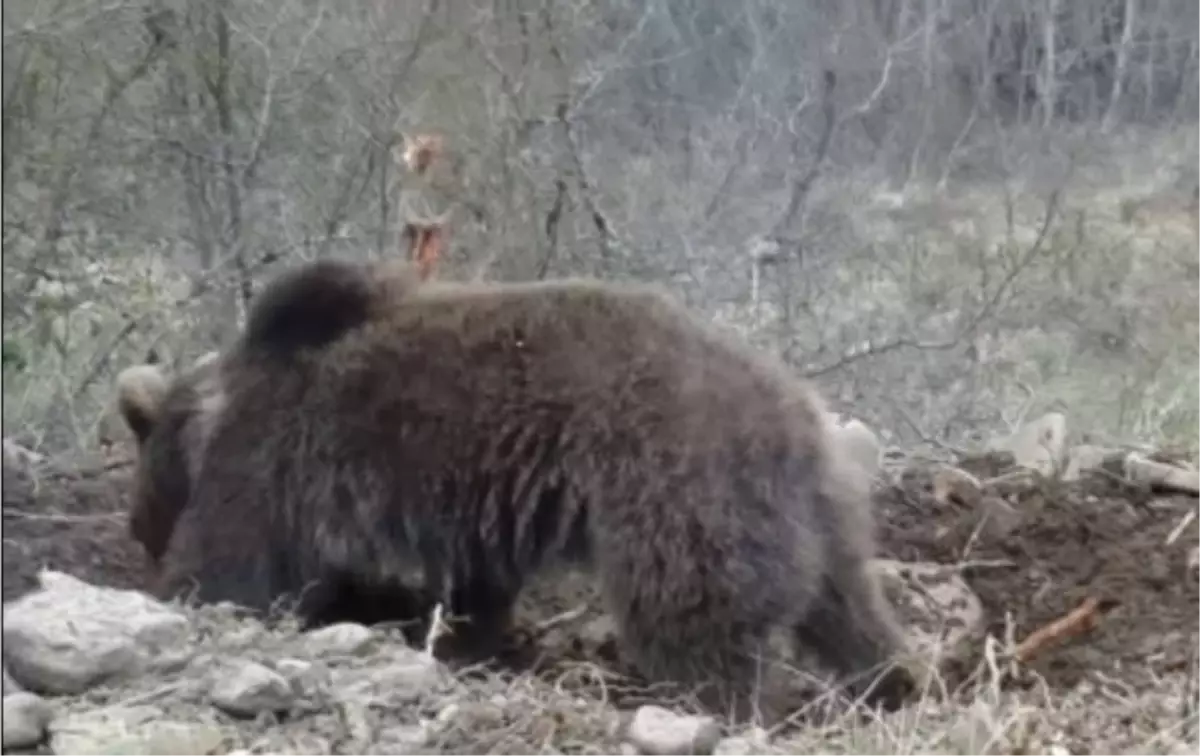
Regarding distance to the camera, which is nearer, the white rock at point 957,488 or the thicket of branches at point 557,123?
the white rock at point 957,488

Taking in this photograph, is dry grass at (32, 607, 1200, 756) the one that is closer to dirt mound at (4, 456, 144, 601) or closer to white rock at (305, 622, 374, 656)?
white rock at (305, 622, 374, 656)

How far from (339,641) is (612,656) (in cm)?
Result: 122

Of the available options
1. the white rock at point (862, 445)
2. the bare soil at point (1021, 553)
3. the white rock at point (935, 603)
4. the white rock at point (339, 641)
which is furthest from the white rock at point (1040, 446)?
the white rock at point (339, 641)

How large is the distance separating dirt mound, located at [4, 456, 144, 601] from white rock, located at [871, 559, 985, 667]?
70.8 inches

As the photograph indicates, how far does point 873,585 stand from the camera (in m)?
4.42

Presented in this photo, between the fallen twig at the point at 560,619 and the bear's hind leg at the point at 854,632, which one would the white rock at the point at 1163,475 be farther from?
the fallen twig at the point at 560,619

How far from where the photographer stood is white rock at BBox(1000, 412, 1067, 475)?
573cm

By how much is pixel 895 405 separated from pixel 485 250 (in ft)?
5.01

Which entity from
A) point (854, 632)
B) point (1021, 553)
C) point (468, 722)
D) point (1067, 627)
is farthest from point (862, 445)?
point (468, 722)

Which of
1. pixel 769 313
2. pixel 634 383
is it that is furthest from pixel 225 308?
pixel 634 383

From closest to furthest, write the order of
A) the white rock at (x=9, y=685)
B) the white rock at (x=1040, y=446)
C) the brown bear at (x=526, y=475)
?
the white rock at (x=9, y=685), the brown bear at (x=526, y=475), the white rock at (x=1040, y=446)

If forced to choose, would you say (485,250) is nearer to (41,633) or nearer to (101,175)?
(101,175)

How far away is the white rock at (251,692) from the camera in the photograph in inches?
115

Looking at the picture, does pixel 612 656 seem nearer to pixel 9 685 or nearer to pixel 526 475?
pixel 526 475
